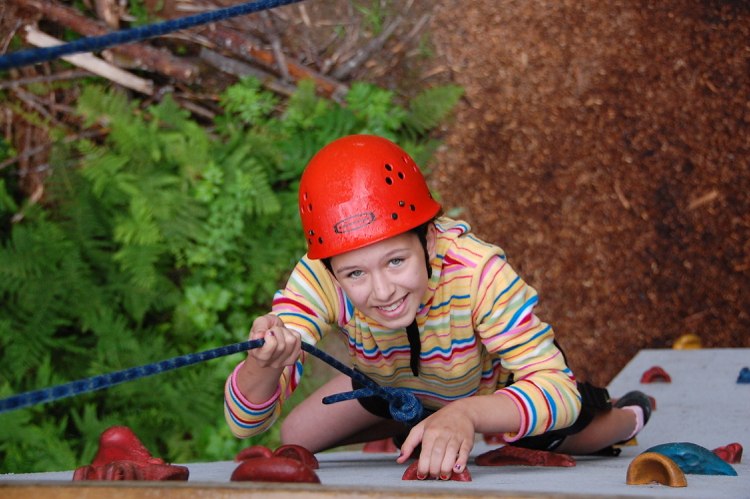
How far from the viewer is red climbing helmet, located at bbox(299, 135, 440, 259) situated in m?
2.63

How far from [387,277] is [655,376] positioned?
247cm

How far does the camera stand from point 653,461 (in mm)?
2393

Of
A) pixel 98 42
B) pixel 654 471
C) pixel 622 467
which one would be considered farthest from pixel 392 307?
pixel 98 42

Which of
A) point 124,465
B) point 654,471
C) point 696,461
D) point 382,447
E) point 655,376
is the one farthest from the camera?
point 655,376

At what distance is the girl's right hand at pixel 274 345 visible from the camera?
2484 millimetres

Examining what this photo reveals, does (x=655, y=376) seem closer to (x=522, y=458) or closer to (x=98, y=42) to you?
(x=522, y=458)

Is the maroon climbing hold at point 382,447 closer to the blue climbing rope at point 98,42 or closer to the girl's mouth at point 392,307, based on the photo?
the girl's mouth at point 392,307

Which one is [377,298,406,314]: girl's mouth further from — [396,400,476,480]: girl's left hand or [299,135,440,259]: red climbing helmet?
[396,400,476,480]: girl's left hand

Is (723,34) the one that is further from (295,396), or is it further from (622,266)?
(295,396)

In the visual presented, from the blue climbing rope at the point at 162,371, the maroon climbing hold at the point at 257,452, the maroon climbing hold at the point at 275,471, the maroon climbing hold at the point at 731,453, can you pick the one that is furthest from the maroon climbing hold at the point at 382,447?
the maroon climbing hold at the point at 275,471

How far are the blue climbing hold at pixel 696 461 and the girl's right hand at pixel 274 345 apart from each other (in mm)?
1209

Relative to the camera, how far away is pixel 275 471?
204 centimetres

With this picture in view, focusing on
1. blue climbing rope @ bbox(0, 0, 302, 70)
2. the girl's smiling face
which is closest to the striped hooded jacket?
the girl's smiling face

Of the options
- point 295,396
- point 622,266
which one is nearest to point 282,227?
point 295,396
